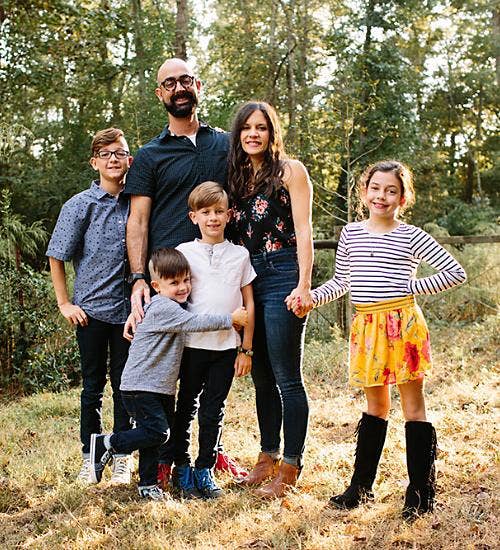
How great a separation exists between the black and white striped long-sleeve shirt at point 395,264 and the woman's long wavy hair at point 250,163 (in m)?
0.51

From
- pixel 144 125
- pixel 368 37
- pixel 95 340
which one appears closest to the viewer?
pixel 95 340

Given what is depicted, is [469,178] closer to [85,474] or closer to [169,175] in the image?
[169,175]

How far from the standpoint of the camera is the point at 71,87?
13648 mm

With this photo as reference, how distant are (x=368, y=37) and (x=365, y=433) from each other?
12.9m

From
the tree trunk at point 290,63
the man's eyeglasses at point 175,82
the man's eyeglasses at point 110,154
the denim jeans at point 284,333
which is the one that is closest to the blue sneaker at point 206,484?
the denim jeans at point 284,333

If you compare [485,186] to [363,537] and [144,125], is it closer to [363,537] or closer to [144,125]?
[144,125]

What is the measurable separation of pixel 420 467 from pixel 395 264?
0.92 m

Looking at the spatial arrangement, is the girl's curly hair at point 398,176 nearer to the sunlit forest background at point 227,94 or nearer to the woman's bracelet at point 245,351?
the woman's bracelet at point 245,351

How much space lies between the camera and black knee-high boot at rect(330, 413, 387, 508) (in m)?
3.47

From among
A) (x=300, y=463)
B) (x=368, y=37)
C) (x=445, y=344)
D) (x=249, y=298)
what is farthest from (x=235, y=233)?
(x=368, y=37)

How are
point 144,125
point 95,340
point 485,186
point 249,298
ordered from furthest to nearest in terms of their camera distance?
1. point 485,186
2. point 144,125
3. point 95,340
4. point 249,298

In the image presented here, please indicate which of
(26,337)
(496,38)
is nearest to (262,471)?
(26,337)

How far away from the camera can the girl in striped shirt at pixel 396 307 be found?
3260mm

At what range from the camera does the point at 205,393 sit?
12.4 feet
